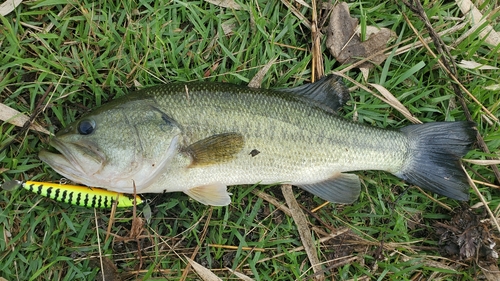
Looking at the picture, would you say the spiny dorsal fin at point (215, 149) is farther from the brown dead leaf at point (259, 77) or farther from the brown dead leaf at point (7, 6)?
the brown dead leaf at point (7, 6)

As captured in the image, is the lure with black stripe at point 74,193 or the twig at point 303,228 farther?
the twig at point 303,228

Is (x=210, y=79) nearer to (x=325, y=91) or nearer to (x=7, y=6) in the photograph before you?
(x=325, y=91)

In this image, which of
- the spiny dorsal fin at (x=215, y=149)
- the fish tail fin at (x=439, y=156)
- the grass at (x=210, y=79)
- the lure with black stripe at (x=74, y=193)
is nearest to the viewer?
the spiny dorsal fin at (x=215, y=149)

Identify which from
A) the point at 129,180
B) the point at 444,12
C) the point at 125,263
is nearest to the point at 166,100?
the point at 129,180

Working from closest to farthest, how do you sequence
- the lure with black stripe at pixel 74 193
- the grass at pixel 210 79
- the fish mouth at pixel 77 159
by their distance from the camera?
the fish mouth at pixel 77 159, the lure with black stripe at pixel 74 193, the grass at pixel 210 79

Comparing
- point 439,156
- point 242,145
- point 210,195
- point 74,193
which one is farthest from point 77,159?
point 439,156

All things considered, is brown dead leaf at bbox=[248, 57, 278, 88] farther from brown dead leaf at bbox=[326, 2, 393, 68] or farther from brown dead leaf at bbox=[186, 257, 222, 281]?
brown dead leaf at bbox=[186, 257, 222, 281]

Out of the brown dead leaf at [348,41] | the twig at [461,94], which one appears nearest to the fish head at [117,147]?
the brown dead leaf at [348,41]
